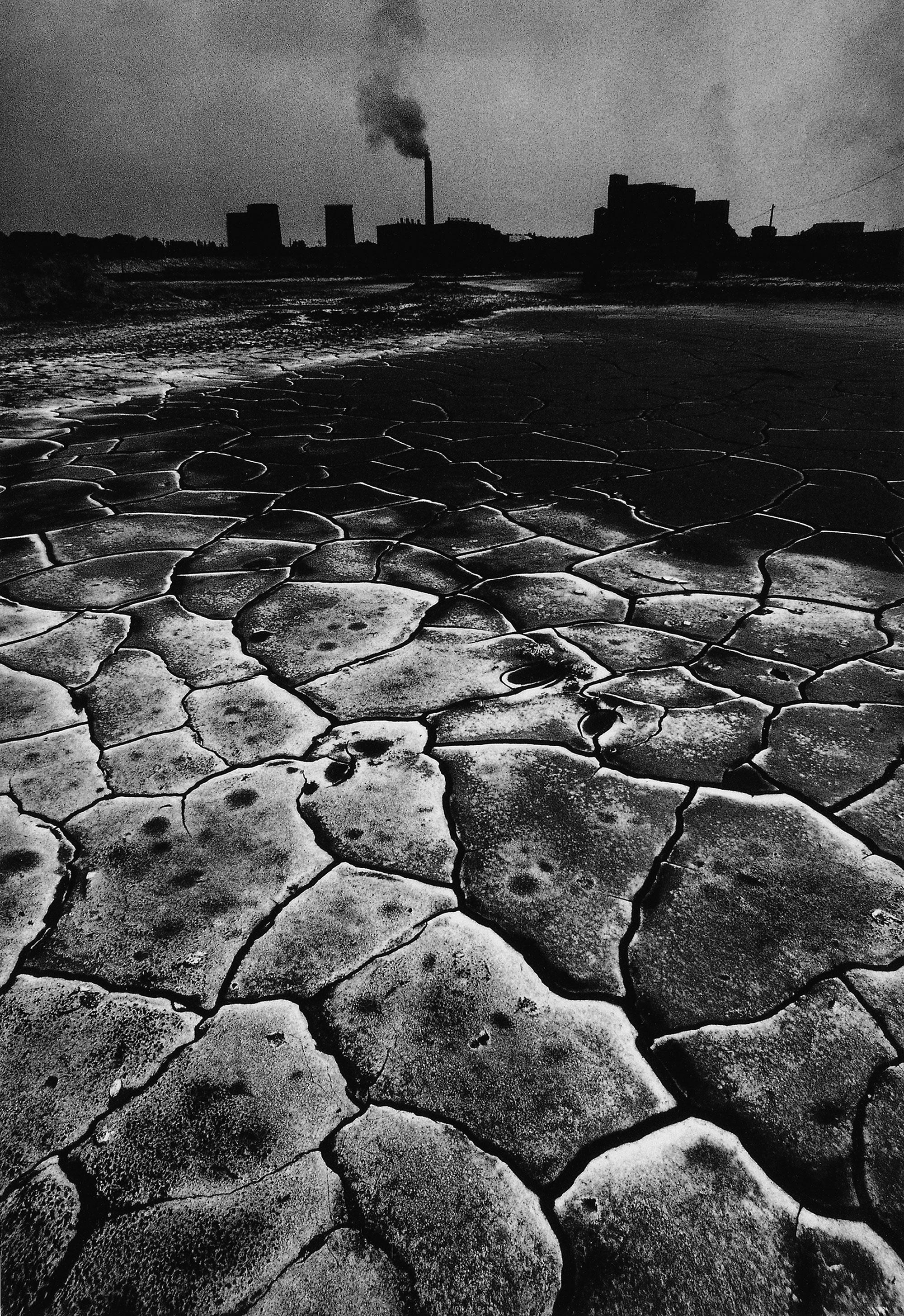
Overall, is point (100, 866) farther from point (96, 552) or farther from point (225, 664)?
point (96, 552)

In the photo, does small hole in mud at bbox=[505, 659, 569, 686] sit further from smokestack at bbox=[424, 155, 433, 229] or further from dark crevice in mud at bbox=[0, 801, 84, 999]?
smokestack at bbox=[424, 155, 433, 229]

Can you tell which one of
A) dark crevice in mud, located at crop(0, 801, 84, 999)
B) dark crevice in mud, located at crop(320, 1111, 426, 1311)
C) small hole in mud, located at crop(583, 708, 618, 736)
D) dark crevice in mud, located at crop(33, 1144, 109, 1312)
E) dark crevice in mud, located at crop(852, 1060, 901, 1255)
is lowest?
dark crevice in mud, located at crop(33, 1144, 109, 1312)

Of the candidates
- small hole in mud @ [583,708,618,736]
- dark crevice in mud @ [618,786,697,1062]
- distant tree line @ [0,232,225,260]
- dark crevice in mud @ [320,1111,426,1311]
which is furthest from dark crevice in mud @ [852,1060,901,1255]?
distant tree line @ [0,232,225,260]

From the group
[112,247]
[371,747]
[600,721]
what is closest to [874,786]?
[600,721]

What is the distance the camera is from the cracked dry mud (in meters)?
0.73

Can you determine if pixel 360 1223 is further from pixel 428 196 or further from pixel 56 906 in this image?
pixel 428 196

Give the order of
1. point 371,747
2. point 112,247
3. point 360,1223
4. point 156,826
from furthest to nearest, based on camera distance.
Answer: point 112,247 → point 371,747 → point 156,826 → point 360,1223

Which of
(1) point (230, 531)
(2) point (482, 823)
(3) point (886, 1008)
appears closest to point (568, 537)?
(1) point (230, 531)

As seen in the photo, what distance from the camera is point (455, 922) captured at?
107 centimetres

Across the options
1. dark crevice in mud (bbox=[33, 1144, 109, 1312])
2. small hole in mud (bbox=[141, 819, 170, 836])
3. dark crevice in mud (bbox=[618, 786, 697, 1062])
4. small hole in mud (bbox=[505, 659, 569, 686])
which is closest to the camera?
dark crevice in mud (bbox=[33, 1144, 109, 1312])

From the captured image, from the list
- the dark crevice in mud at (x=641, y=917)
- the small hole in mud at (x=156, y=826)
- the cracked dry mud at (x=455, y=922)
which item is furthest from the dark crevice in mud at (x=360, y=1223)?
the small hole in mud at (x=156, y=826)

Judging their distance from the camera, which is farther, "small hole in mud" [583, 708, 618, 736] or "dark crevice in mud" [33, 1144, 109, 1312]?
"small hole in mud" [583, 708, 618, 736]

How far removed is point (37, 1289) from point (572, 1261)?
515 millimetres

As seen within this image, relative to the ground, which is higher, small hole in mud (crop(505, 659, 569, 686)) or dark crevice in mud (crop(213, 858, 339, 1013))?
small hole in mud (crop(505, 659, 569, 686))
